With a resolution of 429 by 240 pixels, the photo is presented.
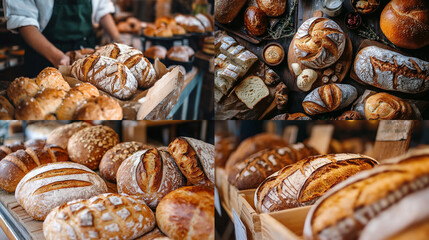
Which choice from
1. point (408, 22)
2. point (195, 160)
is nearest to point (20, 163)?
point (195, 160)

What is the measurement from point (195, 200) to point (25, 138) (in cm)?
167

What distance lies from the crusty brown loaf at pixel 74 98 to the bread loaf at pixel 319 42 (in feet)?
3.40

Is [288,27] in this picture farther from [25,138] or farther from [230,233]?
[25,138]

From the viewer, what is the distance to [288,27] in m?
1.53

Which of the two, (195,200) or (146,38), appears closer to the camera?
(195,200)

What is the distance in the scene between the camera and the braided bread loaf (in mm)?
1286

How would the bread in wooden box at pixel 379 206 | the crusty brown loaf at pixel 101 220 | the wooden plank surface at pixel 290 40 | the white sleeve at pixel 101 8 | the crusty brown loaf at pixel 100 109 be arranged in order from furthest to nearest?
the wooden plank surface at pixel 290 40
the white sleeve at pixel 101 8
the crusty brown loaf at pixel 100 109
the crusty brown loaf at pixel 101 220
the bread in wooden box at pixel 379 206

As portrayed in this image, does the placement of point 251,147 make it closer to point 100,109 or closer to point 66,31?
point 100,109

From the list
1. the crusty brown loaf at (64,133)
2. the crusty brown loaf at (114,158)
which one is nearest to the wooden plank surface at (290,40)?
the crusty brown loaf at (114,158)

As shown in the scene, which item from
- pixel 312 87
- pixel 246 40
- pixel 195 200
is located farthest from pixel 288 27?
pixel 195 200

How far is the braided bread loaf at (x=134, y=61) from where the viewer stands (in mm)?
1286

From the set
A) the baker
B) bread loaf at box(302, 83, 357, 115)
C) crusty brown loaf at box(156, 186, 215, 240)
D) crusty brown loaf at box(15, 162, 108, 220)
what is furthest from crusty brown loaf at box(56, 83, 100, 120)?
bread loaf at box(302, 83, 357, 115)

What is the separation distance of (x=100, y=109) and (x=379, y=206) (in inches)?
41.7

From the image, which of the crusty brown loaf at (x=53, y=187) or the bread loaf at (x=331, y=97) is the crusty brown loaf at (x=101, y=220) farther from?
the bread loaf at (x=331, y=97)
